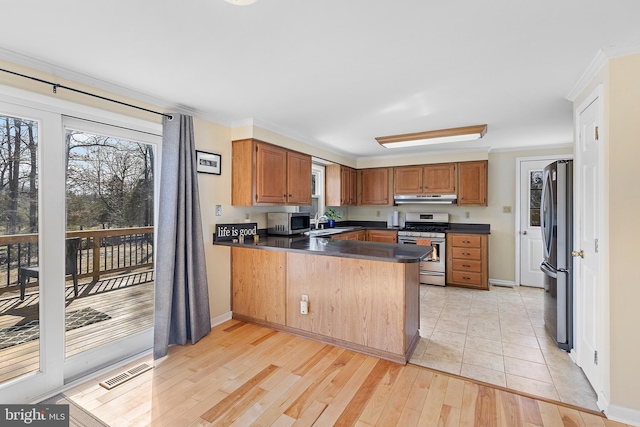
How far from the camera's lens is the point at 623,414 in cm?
183

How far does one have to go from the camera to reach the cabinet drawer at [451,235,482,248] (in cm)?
480

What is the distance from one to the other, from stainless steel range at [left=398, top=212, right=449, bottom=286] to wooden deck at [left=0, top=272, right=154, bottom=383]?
3.86 m

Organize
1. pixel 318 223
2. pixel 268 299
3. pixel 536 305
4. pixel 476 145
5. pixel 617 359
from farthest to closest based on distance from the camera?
pixel 318 223 → pixel 476 145 → pixel 536 305 → pixel 268 299 → pixel 617 359

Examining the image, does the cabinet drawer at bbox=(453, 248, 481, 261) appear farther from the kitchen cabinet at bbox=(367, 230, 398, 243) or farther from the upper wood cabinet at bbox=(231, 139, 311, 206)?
the upper wood cabinet at bbox=(231, 139, 311, 206)

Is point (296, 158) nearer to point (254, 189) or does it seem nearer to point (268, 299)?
point (254, 189)

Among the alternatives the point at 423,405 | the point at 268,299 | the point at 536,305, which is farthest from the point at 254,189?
the point at 536,305

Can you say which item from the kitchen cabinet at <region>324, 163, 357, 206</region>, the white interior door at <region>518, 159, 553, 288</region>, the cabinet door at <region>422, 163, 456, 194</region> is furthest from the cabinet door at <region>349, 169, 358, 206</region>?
the white interior door at <region>518, 159, 553, 288</region>

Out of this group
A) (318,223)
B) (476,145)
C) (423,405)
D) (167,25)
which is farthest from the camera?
(318,223)

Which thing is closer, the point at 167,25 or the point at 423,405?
the point at 167,25

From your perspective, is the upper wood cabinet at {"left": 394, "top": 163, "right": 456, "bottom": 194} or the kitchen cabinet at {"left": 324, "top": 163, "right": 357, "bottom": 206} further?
the kitchen cabinet at {"left": 324, "top": 163, "right": 357, "bottom": 206}

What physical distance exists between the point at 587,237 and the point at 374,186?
146 inches

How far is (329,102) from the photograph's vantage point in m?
2.84

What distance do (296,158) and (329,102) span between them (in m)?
1.31

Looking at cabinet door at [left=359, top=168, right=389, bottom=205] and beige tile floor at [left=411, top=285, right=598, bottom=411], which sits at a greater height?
cabinet door at [left=359, top=168, right=389, bottom=205]
